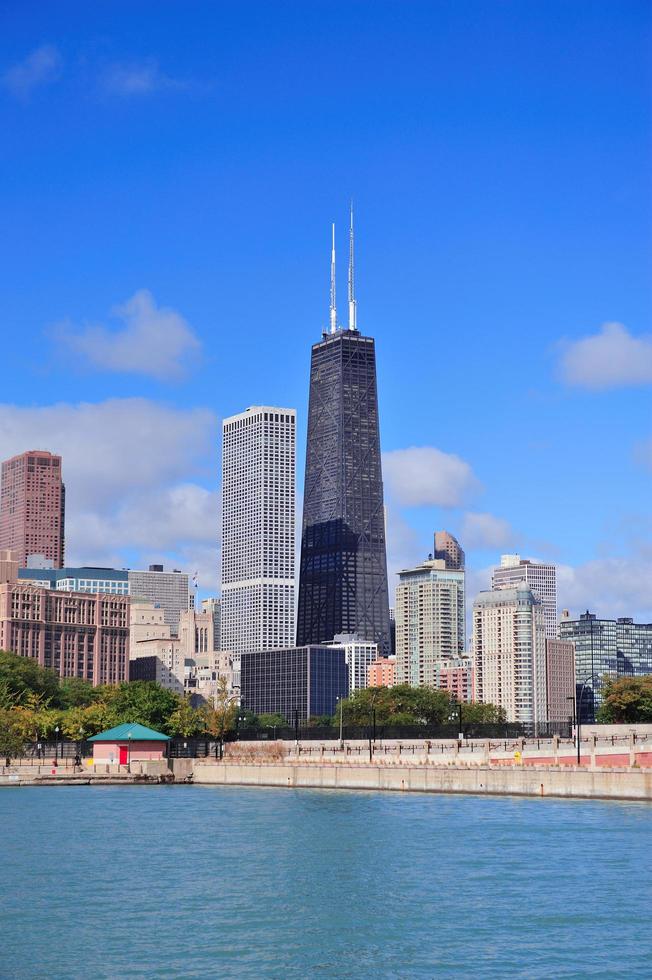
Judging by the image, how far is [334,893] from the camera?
61906 mm

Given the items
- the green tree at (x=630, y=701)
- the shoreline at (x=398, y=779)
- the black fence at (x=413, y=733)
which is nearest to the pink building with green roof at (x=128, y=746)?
the shoreline at (x=398, y=779)

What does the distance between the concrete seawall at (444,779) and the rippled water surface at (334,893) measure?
296 centimetres

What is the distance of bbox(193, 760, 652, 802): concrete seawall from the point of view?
99.4 metres

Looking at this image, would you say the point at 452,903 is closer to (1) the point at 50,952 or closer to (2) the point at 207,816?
(1) the point at 50,952

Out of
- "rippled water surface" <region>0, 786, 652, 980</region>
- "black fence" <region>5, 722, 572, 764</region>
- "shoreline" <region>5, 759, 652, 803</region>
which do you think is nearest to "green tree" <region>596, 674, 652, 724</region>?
"black fence" <region>5, 722, 572, 764</region>

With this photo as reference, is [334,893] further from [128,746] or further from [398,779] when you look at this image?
[128,746]

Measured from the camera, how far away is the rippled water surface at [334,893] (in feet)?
157

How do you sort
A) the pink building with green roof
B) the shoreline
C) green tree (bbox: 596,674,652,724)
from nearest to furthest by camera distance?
the shoreline
the pink building with green roof
green tree (bbox: 596,674,652,724)

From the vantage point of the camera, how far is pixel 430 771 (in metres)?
117

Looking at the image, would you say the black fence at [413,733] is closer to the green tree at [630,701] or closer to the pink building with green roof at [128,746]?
the green tree at [630,701]

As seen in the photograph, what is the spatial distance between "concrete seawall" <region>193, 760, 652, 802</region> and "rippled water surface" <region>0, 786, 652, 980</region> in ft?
9.70

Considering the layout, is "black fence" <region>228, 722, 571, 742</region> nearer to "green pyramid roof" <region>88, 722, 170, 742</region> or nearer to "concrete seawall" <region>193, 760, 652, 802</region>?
"concrete seawall" <region>193, 760, 652, 802</region>

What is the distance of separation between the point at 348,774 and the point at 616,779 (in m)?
33.5

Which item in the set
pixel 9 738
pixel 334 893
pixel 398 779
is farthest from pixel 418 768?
pixel 9 738
